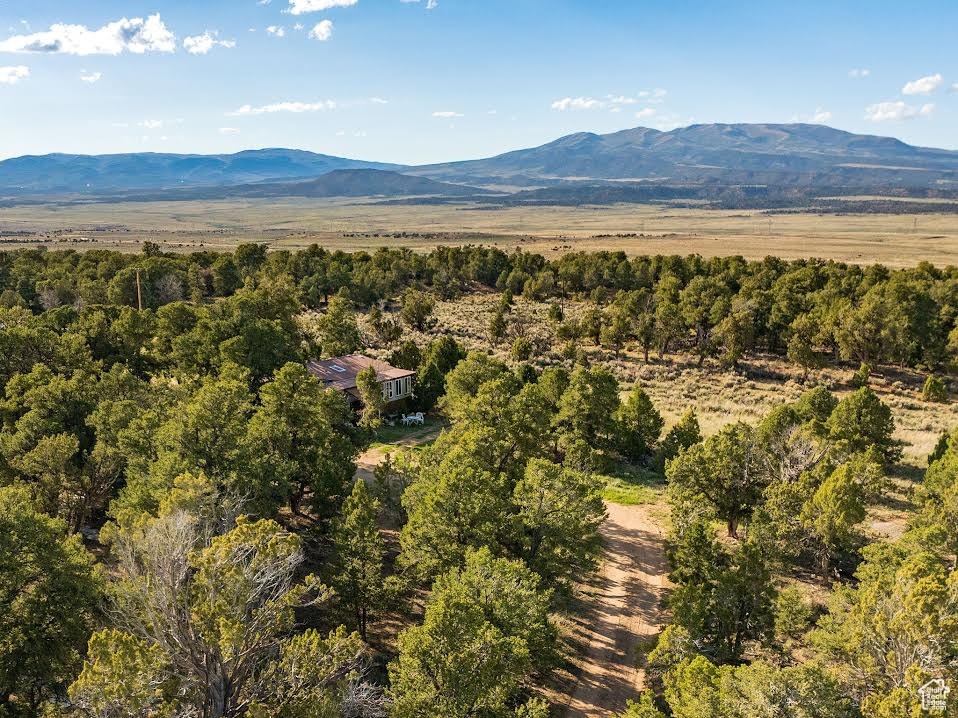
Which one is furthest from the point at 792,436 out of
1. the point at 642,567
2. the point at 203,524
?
the point at 203,524

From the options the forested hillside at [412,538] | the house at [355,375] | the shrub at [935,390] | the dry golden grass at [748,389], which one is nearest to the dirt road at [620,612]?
the forested hillside at [412,538]
